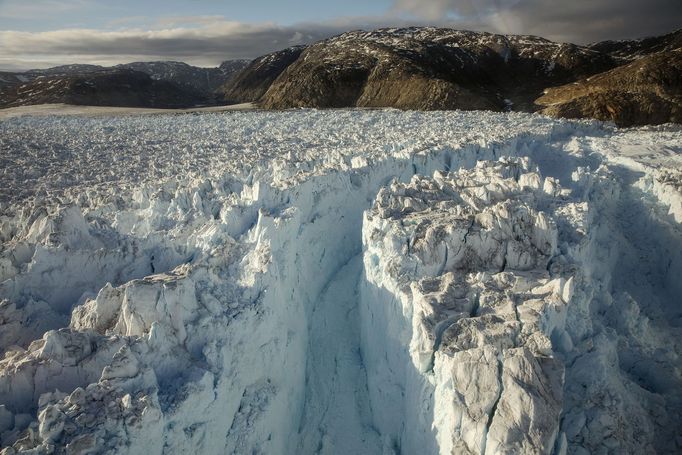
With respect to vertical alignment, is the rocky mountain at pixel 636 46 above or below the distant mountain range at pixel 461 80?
above

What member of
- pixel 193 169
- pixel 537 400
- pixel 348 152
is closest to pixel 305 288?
pixel 537 400

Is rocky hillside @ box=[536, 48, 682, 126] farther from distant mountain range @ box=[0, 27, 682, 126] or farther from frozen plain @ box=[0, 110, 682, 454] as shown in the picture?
frozen plain @ box=[0, 110, 682, 454]

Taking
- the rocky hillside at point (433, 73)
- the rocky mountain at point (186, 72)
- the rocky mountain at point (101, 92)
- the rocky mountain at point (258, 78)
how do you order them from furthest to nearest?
the rocky mountain at point (186, 72) < the rocky mountain at point (258, 78) < the rocky mountain at point (101, 92) < the rocky hillside at point (433, 73)

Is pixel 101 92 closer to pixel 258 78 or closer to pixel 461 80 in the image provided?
pixel 258 78

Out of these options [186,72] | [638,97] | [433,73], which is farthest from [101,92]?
[186,72]

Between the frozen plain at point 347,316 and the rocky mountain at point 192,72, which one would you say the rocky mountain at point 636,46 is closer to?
the frozen plain at point 347,316

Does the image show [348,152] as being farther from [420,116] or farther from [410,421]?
[420,116]

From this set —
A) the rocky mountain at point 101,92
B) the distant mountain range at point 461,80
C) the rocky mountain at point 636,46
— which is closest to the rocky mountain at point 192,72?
the rocky mountain at point 101,92
